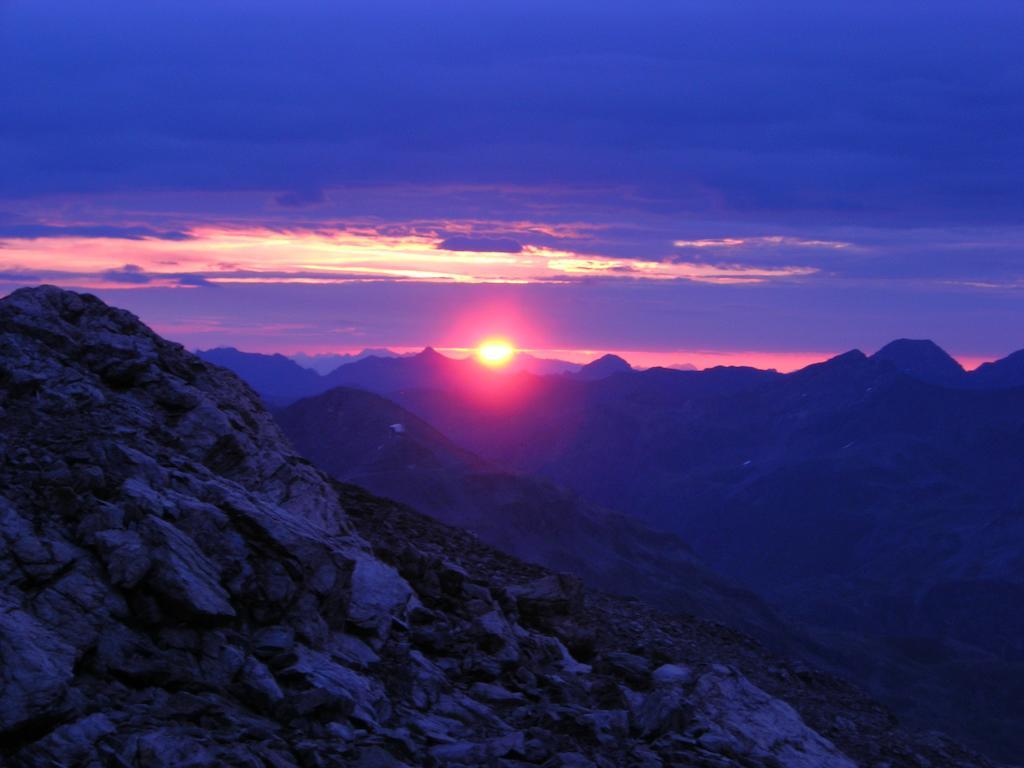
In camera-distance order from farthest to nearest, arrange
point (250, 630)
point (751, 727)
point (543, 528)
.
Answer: point (543, 528), point (751, 727), point (250, 630)

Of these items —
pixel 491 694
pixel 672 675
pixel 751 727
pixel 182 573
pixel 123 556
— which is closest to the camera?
pixel 123 556

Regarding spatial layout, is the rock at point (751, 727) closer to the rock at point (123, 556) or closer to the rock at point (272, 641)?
the rock at point (272, 641)

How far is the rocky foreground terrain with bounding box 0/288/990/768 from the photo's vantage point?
1534cm

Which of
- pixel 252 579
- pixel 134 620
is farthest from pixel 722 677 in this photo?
pixel 134 620

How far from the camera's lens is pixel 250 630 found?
18422 millimetres

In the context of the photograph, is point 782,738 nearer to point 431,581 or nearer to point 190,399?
Answer: point 431,581

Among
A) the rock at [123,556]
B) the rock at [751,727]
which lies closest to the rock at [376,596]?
the rock at [123,556]

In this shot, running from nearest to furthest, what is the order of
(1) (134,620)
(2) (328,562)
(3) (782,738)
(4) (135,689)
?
1. (4) (135,689)
2. (1) (134,620)
3. (2) (328,562)
4. (3) (782,738)

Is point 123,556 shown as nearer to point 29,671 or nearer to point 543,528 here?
point 29,671

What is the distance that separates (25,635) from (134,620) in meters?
2.09

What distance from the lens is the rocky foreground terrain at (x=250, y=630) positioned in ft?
50.3

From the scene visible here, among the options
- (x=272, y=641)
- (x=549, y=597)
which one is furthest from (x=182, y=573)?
(x=549, y=597)

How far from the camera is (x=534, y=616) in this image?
26312 millimetres

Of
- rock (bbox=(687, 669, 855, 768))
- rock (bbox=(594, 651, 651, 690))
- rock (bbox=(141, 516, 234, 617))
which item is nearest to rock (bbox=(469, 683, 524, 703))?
rock (bbox=(687, 669, 855, 768))
